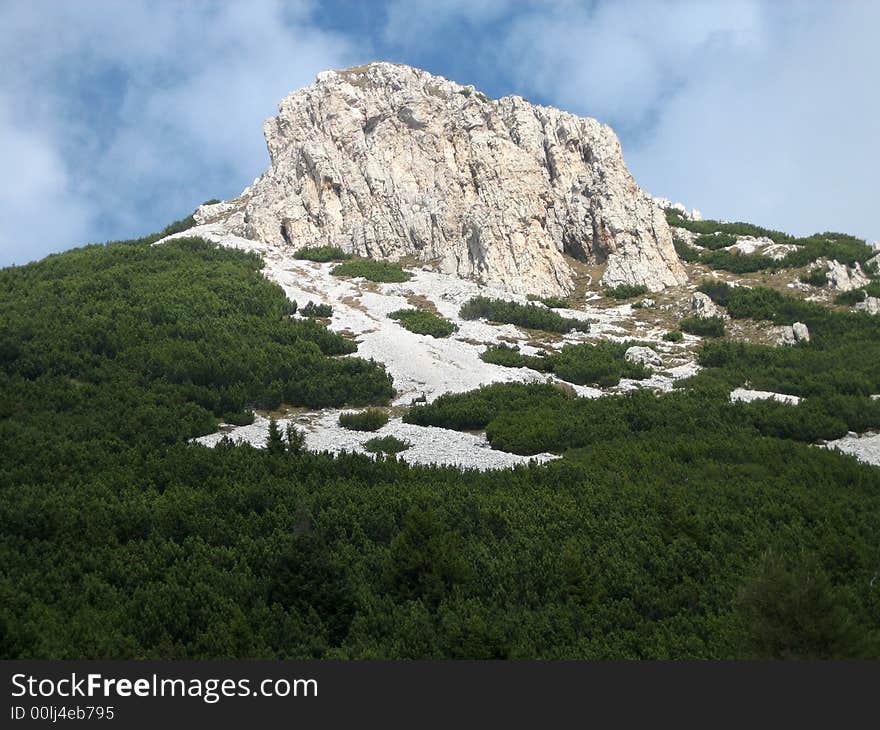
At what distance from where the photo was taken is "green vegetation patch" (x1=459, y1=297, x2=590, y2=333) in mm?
45469

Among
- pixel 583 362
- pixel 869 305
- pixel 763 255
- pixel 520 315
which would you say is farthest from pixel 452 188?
pixel 869 305

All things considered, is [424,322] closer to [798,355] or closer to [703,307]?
[703,307]

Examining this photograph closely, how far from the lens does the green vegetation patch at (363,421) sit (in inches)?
1197

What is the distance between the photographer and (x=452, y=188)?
205 feet

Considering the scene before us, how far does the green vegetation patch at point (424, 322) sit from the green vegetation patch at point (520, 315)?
245 cm

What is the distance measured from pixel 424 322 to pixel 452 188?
2185 centimetres

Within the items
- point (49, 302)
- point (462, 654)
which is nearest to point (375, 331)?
point (49, 302)

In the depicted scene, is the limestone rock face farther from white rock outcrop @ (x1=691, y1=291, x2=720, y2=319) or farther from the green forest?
the green forest

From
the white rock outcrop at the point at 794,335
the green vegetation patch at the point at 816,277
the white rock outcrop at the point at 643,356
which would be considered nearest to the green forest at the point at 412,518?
the white rock outcrop at the point at 643,356

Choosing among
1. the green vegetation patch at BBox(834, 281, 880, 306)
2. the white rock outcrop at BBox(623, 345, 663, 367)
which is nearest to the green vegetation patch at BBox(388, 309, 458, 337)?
the white rock outcrop at BBox(623, 345, 663, 367)

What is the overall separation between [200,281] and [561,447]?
28.1 m

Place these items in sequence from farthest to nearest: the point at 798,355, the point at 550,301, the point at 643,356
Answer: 1. the point at 550,301
2. the point at 643,356
3. the point at 798,355

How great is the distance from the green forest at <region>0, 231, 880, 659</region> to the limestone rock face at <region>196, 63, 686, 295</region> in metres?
19.1

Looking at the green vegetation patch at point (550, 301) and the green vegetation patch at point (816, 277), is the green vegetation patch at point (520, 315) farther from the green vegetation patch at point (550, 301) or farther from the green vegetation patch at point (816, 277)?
the green vegetation patch at point (816, 277)
